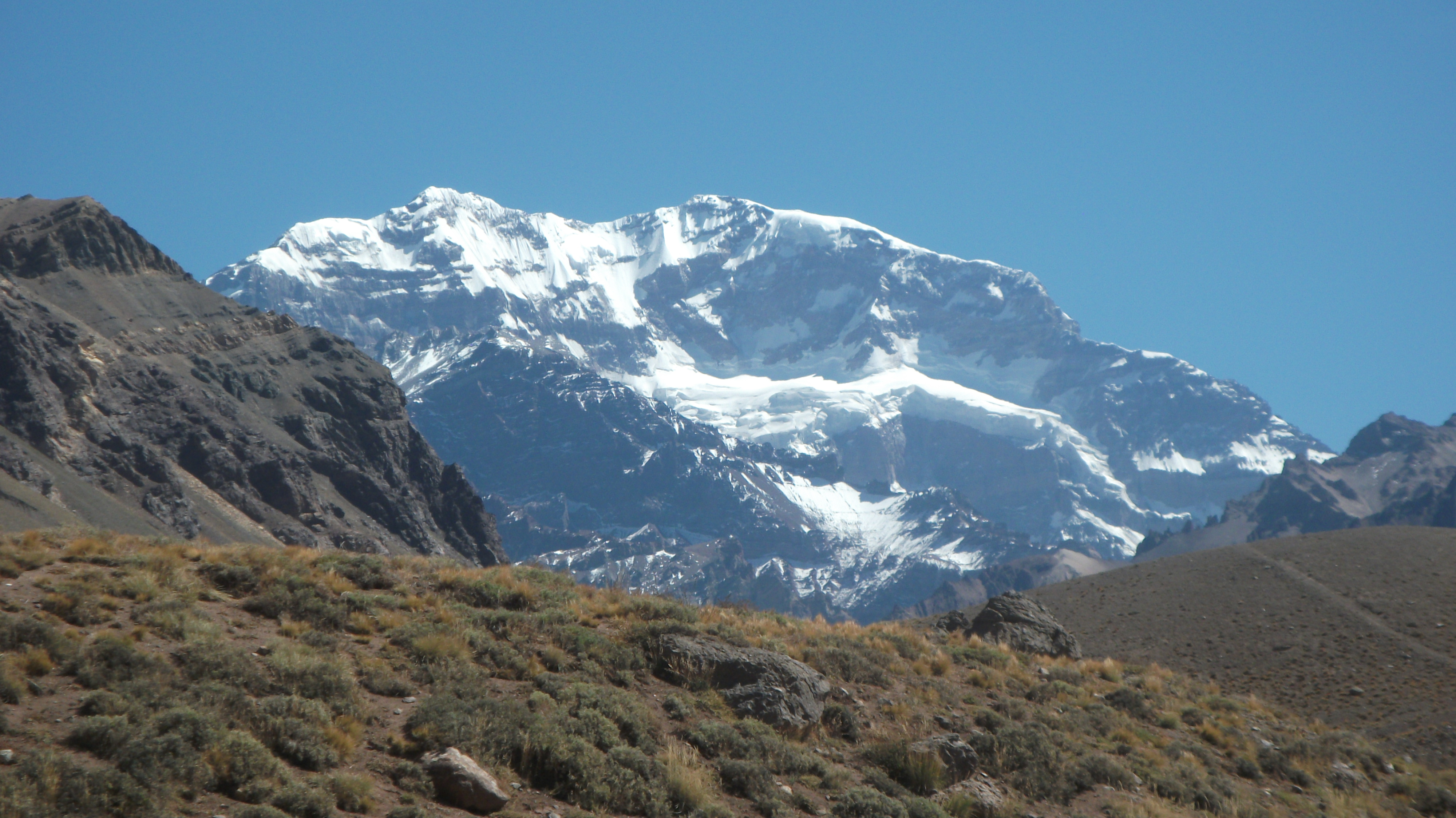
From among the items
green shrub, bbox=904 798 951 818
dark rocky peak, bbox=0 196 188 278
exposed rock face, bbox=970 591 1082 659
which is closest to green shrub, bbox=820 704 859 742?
green shrub, bbox=904 798 951 818

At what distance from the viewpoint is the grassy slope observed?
448 inches

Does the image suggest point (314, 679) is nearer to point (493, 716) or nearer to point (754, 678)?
point (493, 716)

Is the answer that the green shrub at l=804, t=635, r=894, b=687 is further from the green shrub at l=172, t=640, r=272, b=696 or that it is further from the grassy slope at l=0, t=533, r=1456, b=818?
the green shrub at l=172, t=640, r=272, b=696

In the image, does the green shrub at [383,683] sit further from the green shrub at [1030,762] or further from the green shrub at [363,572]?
the green shrub at [1030,762]

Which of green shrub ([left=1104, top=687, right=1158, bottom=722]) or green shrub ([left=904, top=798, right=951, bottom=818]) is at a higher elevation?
green shrub ([left=1104, top=687, right=1158, bottom=722])

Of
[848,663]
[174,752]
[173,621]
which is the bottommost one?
[174,752]

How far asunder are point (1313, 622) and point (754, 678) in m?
39.3

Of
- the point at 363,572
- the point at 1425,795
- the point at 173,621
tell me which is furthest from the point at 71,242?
the point at 1425,795

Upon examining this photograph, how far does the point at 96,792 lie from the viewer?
10.0m

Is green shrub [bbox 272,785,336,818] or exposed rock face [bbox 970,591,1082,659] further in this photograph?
exposed rock face [bbox 970,591,1082,659]

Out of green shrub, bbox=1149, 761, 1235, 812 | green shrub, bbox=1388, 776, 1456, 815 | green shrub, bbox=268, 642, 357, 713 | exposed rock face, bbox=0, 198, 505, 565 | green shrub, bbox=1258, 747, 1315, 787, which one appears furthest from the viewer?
exposed rock face, bbox=0, 198, 505, 565

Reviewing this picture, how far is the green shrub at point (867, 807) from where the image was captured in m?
14.4

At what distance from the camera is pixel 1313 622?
152 feet

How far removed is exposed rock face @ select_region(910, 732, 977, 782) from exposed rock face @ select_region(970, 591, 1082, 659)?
14.9m
